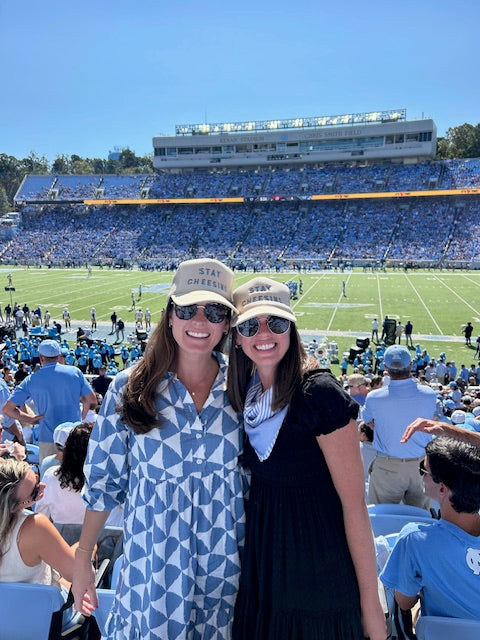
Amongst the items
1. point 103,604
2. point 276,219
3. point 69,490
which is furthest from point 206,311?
point 276,219

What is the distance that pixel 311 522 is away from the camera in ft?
5.95

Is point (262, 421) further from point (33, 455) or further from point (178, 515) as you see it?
point (33, 455)

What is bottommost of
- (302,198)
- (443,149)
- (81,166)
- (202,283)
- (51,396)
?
(51,396)

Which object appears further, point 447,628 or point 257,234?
point 257,234

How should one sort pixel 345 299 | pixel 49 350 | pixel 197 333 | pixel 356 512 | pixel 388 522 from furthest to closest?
pixel 345 299 < pixel 49 350 < pixel 388 522 < pixel 197 333 < pixel 356 512

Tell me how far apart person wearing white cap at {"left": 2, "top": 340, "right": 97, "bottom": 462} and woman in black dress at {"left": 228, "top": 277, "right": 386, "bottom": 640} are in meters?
3.56

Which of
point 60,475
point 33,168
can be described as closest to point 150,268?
point 60,475

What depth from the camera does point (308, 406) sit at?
180 cm

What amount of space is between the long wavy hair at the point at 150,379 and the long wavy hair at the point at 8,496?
760 mm

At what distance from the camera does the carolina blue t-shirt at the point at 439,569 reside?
6.63 feet

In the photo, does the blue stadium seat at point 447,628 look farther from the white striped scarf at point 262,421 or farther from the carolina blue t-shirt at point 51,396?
the carolina blue t-shirt at point 51,396

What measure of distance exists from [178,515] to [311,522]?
503 millimetres

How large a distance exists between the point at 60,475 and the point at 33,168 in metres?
115

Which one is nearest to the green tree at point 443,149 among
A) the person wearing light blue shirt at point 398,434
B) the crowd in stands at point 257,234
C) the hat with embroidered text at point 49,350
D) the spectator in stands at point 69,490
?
the crowd in stands at point 257,234
